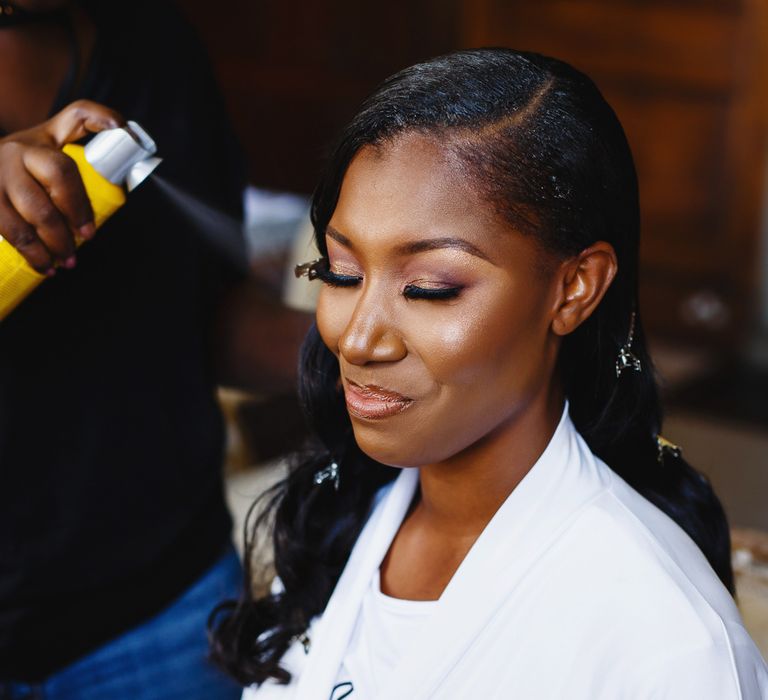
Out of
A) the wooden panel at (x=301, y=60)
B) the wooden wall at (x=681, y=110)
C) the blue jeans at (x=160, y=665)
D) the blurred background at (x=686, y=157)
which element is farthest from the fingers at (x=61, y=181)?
the wooden panel at (x=301, y=60)

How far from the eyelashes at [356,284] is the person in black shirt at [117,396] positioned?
356 millimetres

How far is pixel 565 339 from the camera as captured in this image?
1020 millimetres

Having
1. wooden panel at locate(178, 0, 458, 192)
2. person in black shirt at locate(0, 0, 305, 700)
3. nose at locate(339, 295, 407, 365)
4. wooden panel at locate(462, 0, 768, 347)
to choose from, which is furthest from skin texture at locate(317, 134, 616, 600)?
wooden panel at locate(178, 0, 458, 192)

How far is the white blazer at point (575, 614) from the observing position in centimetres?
84

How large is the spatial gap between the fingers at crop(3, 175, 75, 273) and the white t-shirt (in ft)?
1.43

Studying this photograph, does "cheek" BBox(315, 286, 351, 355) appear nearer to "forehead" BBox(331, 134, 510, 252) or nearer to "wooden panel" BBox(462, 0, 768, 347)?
"forehead" BBox(331, 134, 510, 252)

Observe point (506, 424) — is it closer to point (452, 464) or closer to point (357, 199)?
point (452, 464)

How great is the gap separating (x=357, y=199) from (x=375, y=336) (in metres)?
0.11

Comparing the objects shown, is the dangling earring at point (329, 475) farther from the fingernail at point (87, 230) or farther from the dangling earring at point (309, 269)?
the fingernail at point (87, 230)

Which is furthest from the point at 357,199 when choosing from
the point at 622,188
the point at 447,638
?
the point at 447,638

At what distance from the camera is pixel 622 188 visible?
93 centimetres

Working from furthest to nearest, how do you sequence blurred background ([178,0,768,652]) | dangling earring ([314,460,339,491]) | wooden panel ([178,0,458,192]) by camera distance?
wooden panel ([178,0,458,192]) → blurred background ([178,0,768,652]) → dangling earring ([314,460,339,491])

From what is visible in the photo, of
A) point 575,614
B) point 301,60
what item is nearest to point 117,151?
point 575,614

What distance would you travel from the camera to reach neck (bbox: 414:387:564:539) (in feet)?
3.25
